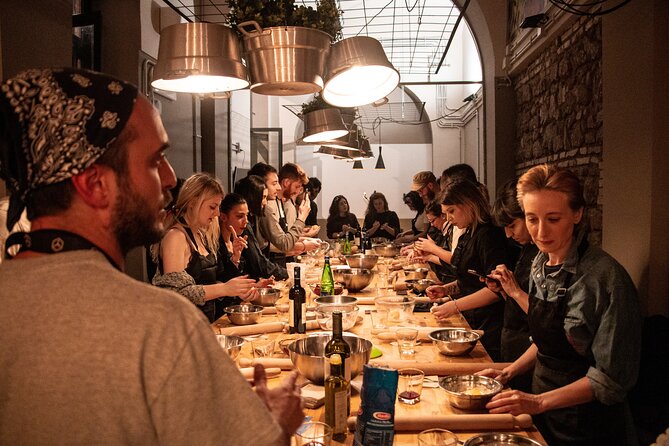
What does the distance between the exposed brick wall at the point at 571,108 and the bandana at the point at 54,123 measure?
4.29 m

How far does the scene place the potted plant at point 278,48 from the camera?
242 centimetres

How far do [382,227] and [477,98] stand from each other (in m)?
2.97

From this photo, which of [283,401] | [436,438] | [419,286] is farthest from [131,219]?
[419,286]

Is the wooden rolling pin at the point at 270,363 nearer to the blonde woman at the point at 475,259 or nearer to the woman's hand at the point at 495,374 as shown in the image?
the woman's hand at the point at 495,374

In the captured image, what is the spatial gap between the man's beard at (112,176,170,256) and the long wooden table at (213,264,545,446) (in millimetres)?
888

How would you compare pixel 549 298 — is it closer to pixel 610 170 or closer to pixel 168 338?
pixel 168 338

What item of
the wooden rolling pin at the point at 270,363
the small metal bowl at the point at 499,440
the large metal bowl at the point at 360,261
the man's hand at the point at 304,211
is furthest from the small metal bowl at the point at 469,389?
the man's hand at the point at 304,211

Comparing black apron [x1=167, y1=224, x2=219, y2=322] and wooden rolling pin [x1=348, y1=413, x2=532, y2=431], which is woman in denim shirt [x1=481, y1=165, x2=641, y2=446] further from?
black apron [x1=167, y1=224, x2=219, y2=322]

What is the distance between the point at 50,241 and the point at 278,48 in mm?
1663

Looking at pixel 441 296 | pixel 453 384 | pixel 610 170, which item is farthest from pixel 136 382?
pixel 610 170

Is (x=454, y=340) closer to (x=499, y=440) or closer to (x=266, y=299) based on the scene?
(x=499, y=440)

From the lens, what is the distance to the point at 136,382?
885mm

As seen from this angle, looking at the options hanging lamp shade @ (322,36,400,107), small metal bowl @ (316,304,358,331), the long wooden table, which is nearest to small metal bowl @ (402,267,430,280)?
the long wooden table

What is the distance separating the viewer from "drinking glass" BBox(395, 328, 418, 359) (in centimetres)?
251
